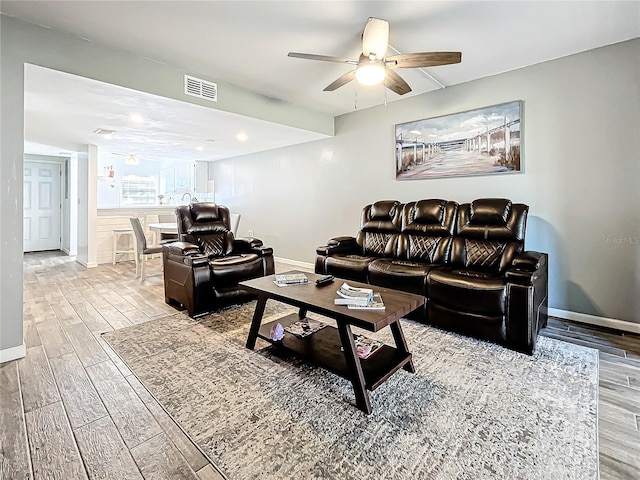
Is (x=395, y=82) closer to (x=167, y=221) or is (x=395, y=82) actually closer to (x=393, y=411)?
(x=393, y=411)

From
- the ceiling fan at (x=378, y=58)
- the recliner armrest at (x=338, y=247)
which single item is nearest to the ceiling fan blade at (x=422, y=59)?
the ceiling fan at (x=378, y=58)

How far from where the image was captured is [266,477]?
4.47 ft

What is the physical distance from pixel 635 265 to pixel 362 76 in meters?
2.88

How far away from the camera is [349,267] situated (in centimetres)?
353

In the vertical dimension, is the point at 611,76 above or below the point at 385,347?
above

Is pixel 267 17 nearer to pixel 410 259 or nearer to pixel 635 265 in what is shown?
pixel 410 259

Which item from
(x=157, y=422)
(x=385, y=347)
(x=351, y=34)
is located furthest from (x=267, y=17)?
(x=157, y=422)

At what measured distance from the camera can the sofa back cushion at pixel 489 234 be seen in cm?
308

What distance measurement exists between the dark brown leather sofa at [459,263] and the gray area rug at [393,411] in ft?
0.85

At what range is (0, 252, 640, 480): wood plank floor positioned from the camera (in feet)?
4.69


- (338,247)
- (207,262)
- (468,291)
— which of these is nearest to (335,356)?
(468,291)

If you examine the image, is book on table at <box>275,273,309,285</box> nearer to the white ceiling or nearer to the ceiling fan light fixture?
the ceiling fan light fixture

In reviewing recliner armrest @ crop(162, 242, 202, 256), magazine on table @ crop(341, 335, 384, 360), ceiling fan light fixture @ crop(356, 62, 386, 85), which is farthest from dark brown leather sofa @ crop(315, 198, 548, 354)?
ceiling fan light fixture @ crop(356, 62, 386, 85)

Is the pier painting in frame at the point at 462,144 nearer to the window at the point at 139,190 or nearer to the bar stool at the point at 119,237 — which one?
the bar stool at the point at 119,237
